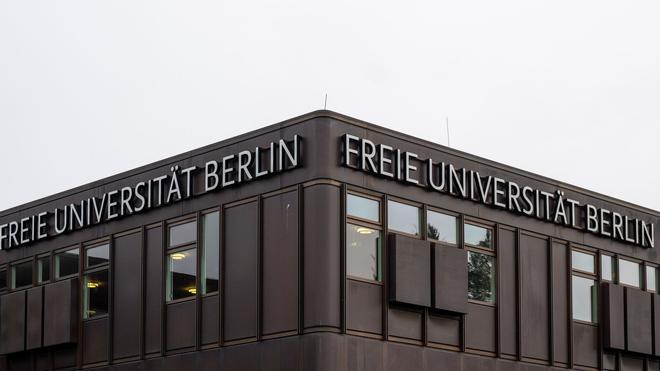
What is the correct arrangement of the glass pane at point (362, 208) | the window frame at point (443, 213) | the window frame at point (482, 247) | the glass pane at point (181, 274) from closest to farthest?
the glass pane at point (362, 208) → the window frame at point (443, 213) → the glass pane at point (181, 274) → the window frame at point (482, 247)

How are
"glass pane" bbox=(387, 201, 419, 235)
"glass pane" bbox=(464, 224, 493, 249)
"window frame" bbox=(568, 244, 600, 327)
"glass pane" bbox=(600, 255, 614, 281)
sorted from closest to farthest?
1. "glass pane" bbox=(387, 201, 419, 235)
2. "glass pane" bbox=(464, 224, 493, 249)
3. "window frame" bbox=(568, 244, 600, 327)
4. "glass pane" bbox=(600, 255, 614, 281)

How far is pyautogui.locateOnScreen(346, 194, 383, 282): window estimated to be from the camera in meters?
32.0

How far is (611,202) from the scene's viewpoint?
130 feet

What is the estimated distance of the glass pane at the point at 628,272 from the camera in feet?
130

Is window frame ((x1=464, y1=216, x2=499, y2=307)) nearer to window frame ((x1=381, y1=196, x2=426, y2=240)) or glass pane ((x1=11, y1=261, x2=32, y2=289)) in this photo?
window frame ((x1=381, y1=196, x2=426, y2=240))

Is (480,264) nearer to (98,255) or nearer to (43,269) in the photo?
(98,255)

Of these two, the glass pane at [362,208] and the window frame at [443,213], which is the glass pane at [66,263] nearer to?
the glass pane at [362,208]

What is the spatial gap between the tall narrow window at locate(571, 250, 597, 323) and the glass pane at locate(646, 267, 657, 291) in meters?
2.53

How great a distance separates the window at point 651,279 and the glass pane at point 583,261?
2.53 meters

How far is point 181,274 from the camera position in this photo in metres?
34.9

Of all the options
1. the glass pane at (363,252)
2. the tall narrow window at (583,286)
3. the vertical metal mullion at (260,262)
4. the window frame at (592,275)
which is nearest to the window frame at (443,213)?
the glass pane at (363,252)

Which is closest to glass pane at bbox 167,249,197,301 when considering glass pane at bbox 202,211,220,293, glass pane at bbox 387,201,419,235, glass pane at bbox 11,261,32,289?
glass pane at bbox 202,211,220,293

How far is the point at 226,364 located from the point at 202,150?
5.58 meters

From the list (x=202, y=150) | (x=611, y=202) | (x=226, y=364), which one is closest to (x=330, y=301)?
(x=226, y=364)
